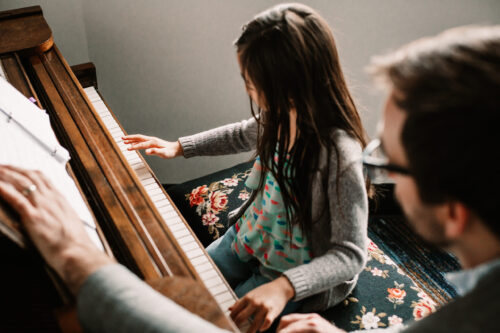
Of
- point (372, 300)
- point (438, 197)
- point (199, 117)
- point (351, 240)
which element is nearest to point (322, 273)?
point (351, 240)

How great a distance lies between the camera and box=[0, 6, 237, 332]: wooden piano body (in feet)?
2.13

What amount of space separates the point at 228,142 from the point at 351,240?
0.59 meters

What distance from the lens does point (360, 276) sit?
1.22 m

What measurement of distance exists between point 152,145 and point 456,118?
1018 millimetres

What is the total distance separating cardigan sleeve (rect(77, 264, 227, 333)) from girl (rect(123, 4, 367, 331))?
1.06ft

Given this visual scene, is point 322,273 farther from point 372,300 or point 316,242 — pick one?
point 372,300

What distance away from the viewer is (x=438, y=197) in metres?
0.58

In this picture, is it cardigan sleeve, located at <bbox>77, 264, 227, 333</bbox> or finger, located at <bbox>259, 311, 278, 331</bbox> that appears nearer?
cardigan sleeve, located at <bbox>77, 264, 227, 333</bbox>

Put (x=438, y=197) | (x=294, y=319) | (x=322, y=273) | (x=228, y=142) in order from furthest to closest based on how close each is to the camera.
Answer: (x=228, y=142) < (x=322, y=273) < (x=294, y=319) < (x=438, y=197)

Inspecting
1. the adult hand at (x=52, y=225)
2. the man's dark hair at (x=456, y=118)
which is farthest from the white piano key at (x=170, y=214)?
the man's dark hair at (x=456, y=118)

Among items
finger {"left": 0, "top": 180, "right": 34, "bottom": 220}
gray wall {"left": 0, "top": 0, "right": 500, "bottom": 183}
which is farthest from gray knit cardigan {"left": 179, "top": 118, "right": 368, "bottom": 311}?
gray wall {"left": 0, "top": 0, "right": 500, "bottom": 183}

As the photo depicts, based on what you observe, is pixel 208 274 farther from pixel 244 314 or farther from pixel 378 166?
pixel 378 166

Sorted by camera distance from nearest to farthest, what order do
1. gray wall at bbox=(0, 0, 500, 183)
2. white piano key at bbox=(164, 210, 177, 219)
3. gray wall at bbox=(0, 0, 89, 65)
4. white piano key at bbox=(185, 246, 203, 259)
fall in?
1. white piano key at bbox=(185, 246, 203, 259)
2. white piano key at bbox=(164, 210, 177, 219)
3. gray wall at bbox=(0, 0, 89, 65)
4. gray wall at bbox=(0, 0, 500, 183)

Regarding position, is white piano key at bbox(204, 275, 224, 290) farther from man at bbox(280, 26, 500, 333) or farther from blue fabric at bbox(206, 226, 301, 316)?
man at bbox(280, 26, 500, 333)
